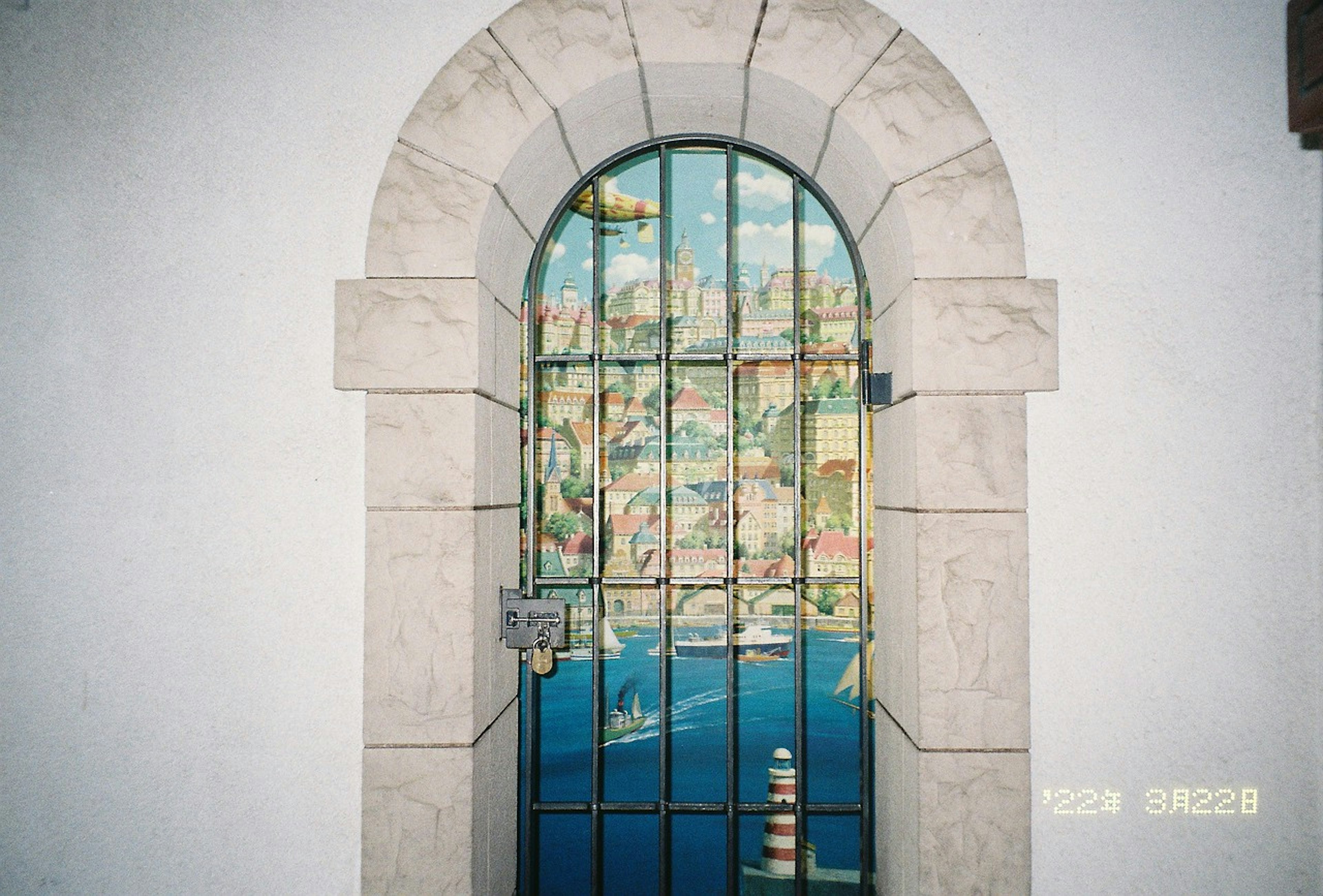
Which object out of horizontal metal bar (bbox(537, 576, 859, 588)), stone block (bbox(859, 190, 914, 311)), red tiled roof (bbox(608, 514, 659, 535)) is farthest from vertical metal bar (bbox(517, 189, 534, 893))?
stone block (bbox(859, 190, 914, 311))

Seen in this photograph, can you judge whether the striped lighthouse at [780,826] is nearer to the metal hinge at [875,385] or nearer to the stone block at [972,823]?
the stone block at [972,823]

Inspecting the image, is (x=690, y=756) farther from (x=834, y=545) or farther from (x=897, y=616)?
(x=897, y=616)

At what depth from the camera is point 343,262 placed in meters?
1.83

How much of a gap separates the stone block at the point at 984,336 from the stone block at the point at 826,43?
610 mm

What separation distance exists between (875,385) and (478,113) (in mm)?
1374

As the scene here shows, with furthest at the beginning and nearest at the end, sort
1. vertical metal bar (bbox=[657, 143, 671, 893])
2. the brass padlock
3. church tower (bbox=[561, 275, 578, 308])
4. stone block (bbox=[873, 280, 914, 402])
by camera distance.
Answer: church tower (bbox=[561, 275, 578, 308]) < vertical metal bar (bbox=[657, 143, 671, 893]) < the brass padlock < stone block (bbox=[873, 280, 914, 402])

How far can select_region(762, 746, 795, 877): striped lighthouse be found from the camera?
2.74m

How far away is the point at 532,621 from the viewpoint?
193 centimetres

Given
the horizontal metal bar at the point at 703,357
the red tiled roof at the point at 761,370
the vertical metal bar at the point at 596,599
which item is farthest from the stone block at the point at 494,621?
the red tiled roof at the point at 761,370

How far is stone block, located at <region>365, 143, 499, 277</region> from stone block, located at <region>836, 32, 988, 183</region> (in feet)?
3.45

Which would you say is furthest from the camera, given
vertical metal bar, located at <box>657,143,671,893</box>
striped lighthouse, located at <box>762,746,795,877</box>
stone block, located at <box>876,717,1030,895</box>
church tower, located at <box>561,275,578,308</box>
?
church tower, located at <box>561,275,578,308</box>

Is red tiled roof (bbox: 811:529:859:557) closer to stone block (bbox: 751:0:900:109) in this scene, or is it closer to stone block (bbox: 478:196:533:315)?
stone block (bbox: 478:196:533:315)

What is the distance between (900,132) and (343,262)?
5.13 ft

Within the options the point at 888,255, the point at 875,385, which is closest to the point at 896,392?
the point at 875,385
